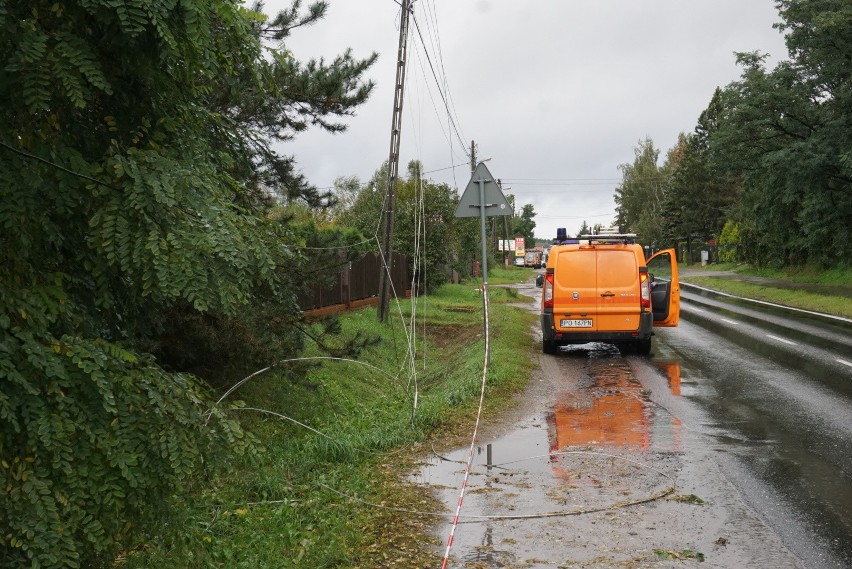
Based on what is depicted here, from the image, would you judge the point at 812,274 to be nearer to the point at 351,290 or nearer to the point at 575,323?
the point at 351,290

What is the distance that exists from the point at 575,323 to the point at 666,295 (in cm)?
282

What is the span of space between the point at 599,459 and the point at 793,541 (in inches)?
93.8

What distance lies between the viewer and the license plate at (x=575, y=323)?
15.2 meters

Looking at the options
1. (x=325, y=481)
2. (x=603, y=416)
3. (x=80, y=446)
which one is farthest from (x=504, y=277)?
(x=80, y=446)

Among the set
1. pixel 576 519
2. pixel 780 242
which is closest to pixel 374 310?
pixel 576 519

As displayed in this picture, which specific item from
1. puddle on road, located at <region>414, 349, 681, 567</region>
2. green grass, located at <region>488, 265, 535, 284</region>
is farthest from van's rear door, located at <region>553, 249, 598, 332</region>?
green grass, located at <region>488, 265, 535, 284</region>

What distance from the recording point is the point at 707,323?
22.2 metres

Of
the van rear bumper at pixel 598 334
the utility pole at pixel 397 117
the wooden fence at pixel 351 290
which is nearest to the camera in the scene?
the van rear bumper at pixel 598 334

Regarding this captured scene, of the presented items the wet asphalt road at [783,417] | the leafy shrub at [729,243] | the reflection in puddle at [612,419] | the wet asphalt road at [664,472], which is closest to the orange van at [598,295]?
the wet asphalt road at [783,417]

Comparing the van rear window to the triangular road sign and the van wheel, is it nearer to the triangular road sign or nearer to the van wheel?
the van wheel

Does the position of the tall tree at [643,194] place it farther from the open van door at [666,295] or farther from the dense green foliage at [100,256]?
the dense green foliage at [100,256]

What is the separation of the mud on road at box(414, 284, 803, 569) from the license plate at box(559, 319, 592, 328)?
15.3ft

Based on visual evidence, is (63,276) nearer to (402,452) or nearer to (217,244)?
(217,244)

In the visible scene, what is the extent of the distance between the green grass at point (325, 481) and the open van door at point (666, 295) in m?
3.78
